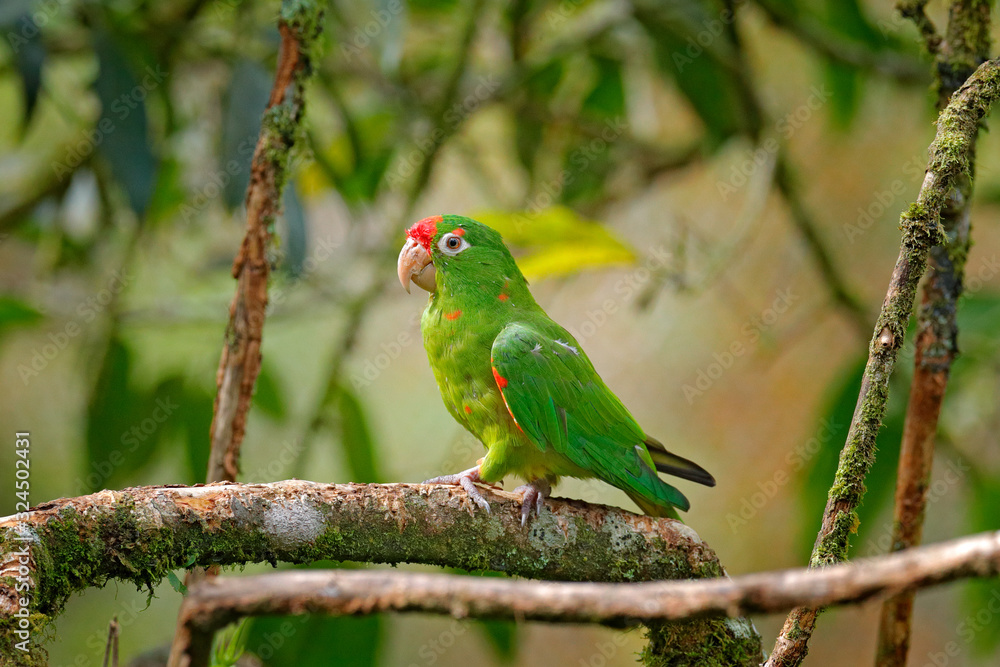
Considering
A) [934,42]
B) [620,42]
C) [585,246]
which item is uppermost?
[620,42]

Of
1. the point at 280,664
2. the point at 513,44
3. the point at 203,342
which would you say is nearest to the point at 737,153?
the point at 513,44

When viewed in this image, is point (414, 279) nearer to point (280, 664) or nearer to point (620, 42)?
point (280, 664)

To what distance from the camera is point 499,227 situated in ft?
9.52

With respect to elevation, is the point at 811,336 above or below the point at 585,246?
above

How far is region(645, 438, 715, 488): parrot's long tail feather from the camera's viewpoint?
225 cm

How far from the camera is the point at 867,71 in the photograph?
4367 mm

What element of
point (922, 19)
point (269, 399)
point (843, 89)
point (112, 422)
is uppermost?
point (843, 89)

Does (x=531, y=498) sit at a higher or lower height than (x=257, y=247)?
lower

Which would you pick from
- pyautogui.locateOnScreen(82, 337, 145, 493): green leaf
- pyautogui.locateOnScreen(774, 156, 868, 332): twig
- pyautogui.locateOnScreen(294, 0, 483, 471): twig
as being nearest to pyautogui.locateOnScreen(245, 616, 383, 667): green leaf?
pyautogui.locateOnScreen(294, 0, 483, 471): twig

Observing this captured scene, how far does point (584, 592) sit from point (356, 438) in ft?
9.29

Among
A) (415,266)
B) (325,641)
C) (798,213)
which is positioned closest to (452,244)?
(415,266)

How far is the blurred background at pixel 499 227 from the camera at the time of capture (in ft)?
11.5

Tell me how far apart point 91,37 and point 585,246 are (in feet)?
7.45

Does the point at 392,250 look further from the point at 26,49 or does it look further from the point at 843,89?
the point at 843,89
